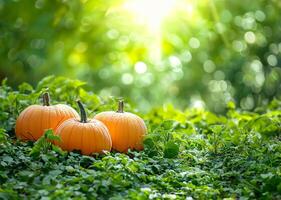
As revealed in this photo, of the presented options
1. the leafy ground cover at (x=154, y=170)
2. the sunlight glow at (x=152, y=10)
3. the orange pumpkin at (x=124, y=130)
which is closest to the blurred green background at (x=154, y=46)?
the sunlight glow at (x=152, y=10)

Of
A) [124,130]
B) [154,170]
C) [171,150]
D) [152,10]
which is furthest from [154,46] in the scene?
[154,170]

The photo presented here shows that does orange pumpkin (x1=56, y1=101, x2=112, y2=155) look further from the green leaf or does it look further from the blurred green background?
the blurred green background

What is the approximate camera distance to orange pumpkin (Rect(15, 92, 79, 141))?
3.82m

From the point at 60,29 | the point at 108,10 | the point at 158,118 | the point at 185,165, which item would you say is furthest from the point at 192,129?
the point at 60,29

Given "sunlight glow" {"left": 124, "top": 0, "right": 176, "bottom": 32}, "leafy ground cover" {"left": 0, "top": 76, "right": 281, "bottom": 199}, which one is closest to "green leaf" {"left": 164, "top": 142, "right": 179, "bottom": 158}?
"leafy ground cover" {"left": 0, "top": 76, "right": 281, "bottom": 199}

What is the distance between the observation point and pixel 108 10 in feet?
23.1

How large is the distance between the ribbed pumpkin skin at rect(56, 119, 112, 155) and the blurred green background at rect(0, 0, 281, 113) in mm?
2923

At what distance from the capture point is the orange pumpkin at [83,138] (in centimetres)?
360

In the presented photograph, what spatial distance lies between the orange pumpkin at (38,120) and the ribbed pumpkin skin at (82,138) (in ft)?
0.66

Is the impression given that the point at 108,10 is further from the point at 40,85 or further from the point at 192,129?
the point at 192,129

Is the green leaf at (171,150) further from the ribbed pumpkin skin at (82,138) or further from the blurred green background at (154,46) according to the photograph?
the blurred green background at (154,46)

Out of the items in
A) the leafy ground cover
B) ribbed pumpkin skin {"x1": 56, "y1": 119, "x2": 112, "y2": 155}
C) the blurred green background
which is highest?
the blurred green background

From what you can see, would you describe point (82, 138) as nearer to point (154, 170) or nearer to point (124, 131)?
point (124, 131)

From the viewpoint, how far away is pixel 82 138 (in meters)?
3.60
